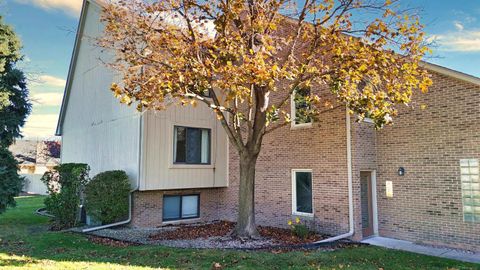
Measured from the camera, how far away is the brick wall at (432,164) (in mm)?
10656

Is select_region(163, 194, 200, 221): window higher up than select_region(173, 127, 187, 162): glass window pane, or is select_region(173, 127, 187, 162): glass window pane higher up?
select_region(173, 127, 187, 162): glass window pane

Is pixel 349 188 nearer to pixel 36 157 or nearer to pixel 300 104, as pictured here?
pixel 300 104

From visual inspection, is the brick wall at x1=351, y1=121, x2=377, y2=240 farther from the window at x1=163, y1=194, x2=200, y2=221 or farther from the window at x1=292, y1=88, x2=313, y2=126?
the window at x1=163, y1=194, x2=200, y2=221

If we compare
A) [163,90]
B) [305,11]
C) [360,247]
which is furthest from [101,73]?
[360,247]

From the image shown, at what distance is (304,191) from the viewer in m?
13.2

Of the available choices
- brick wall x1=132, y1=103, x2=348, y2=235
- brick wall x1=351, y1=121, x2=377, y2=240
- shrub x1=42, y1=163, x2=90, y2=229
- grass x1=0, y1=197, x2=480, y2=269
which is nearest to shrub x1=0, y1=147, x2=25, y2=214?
shrub x1=42, y1=163, x2=90, y2=229

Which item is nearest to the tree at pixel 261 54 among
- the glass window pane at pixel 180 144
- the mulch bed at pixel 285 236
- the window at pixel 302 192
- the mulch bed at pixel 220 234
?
the mulch bed at pixel 285 236

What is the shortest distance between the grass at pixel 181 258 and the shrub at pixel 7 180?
179cm

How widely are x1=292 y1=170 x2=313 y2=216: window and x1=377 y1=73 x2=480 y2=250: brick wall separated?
7.53 ft

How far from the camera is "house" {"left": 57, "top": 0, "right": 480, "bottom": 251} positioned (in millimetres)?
10875

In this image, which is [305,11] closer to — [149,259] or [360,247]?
[360,247]

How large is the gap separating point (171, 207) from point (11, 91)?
701 centimetres

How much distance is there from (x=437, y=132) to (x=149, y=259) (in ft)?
29.5

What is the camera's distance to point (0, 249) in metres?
9.53
